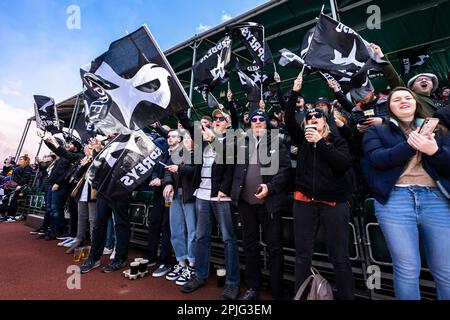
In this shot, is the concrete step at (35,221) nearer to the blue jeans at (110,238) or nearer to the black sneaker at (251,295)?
the blue jeans at (110,238)

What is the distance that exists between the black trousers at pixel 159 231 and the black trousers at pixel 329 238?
220 cm

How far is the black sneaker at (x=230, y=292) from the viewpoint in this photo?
2678 millimetres

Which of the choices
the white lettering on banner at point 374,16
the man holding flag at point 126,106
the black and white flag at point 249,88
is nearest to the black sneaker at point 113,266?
the man holding flag at point 126,106

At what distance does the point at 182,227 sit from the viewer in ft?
11.6

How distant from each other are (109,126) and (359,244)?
3499 mm

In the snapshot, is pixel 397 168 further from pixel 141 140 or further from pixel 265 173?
pixel 141 140

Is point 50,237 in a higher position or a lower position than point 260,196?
lower

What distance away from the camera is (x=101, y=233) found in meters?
3.84

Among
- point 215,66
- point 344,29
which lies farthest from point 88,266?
point 344,29

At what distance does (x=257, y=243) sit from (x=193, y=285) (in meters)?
1.02

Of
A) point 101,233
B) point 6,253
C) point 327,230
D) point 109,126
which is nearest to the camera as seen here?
point 327,230

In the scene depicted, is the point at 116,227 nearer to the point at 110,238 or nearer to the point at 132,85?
the point at 110,238
